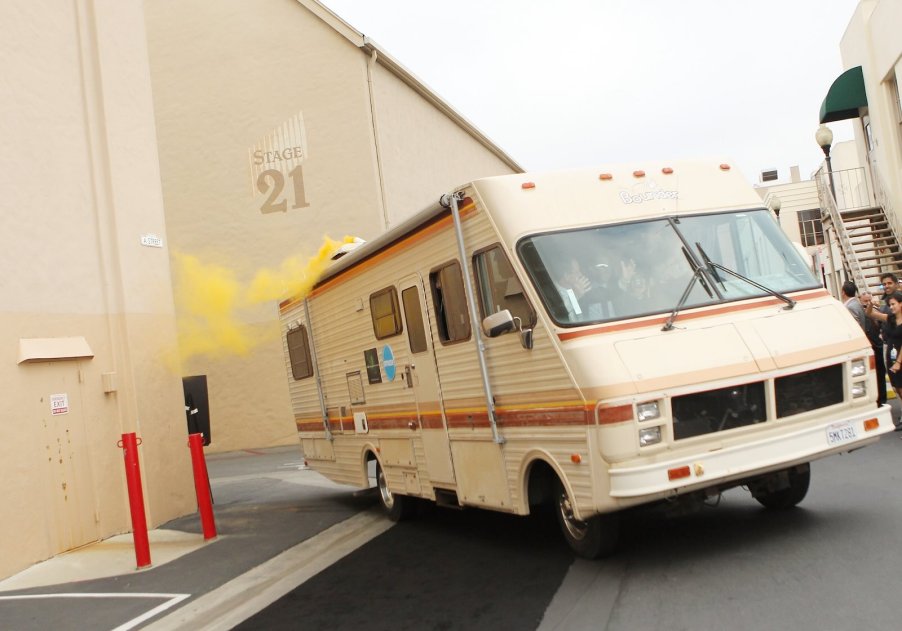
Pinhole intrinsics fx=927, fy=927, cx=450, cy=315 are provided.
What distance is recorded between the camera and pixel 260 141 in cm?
2197

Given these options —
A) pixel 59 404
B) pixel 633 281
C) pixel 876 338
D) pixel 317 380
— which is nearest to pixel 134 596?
pixel 59 404

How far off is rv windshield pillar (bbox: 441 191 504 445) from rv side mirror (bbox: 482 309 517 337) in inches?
21.1

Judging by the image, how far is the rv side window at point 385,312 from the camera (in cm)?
947

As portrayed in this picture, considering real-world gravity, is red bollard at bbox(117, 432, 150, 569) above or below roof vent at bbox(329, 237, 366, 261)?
below

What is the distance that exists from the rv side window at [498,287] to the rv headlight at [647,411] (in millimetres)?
1126

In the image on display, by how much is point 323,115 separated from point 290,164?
1401 mm

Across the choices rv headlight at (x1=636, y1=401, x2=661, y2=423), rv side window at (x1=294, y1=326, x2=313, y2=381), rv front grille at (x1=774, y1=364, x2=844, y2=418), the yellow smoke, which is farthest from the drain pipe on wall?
rv headlight at (x1=636, y1=401, x2=661, y2=423)

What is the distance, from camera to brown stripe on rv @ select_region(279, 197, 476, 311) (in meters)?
7.85

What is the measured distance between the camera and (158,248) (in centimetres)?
1231

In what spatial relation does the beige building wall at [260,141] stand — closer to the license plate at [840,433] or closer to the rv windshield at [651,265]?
the rv windshield at [651,265]

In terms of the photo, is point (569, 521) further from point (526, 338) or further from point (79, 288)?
point (79, 288)

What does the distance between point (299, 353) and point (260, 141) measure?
10517 millimetres

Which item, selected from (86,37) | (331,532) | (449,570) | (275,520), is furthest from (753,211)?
(86,37)

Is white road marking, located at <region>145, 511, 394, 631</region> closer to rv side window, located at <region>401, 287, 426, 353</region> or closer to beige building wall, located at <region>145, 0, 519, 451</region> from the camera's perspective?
rv side window, located at <region>401, 287, 426, 353</region>
